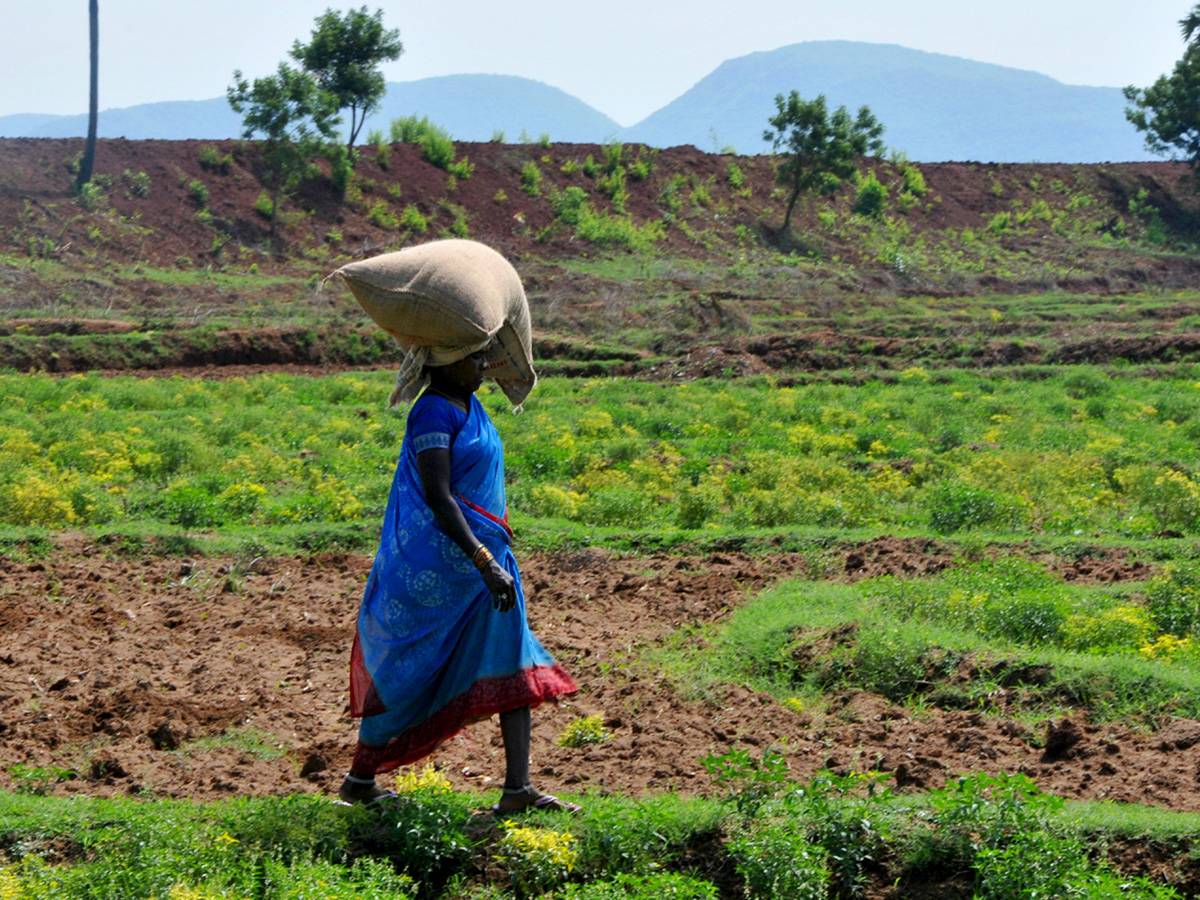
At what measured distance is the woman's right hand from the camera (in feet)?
12.8

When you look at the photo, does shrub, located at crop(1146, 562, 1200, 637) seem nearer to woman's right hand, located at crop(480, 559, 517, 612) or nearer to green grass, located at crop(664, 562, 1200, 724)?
green grass, located at crop(664, 562, 1200, 724)

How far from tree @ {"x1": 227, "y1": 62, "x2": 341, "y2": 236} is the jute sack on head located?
28980mm

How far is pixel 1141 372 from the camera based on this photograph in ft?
69.8

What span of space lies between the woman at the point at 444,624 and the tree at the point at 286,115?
29203 millimetres

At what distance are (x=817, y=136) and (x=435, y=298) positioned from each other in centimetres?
3748

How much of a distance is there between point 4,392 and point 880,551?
13197 mm

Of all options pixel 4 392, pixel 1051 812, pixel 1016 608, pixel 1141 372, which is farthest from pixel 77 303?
pixel 1051 812

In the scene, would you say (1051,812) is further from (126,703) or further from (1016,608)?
(126,703)

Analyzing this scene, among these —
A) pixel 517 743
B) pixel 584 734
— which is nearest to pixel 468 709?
pixel 517 743

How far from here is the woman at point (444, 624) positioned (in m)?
4.13

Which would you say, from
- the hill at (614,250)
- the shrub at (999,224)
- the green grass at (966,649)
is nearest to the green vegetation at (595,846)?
the green grass at (966,649)

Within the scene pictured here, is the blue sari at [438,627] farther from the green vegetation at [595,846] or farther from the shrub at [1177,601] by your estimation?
the shrub at [1177,601]

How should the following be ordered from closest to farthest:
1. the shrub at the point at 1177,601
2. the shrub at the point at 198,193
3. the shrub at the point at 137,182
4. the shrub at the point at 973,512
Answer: the shrub at the point at 1177,601 < the shrub at the point at 973,512 < the shrub at the point at 137,182 < the shrub at the point at 198,193

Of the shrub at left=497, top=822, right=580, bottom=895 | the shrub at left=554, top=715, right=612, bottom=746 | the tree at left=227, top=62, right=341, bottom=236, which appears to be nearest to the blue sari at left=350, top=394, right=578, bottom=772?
the shrub at left=497, top=822, right=580, bottom=895
